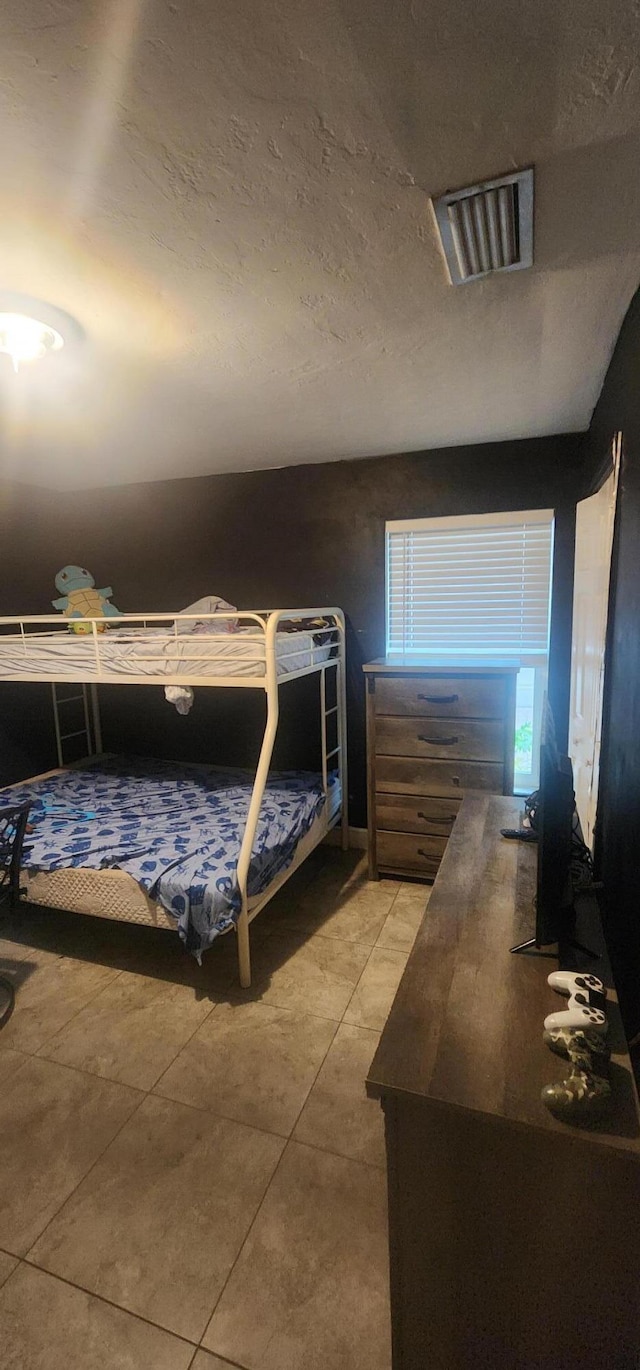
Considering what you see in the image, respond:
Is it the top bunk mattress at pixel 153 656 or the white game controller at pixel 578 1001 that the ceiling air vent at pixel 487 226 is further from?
the white game controller at pixel 578 1001

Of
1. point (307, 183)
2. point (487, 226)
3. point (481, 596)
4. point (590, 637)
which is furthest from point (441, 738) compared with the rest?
point (307, 183)

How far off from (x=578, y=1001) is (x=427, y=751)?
1.74 m

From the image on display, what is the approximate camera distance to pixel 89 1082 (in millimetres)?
1659

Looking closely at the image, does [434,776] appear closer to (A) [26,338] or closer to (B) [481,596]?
(B) [481,596]

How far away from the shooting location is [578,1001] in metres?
0.91

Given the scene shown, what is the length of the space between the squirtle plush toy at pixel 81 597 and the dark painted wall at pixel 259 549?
219mm

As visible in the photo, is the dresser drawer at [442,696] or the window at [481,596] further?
the window at [481,596]

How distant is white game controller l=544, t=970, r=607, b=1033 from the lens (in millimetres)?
841

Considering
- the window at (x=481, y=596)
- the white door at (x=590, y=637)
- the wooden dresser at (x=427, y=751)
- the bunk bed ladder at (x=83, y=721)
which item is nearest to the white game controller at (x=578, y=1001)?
the white door at (x=590, y=637)

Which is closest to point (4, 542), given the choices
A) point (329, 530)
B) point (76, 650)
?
point (76, 650)

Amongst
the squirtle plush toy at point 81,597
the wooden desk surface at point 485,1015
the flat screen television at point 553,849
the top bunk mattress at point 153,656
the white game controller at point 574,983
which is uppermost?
the squirtle plush toy at point 81,597

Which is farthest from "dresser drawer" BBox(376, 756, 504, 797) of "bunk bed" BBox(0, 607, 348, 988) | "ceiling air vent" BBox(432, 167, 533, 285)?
"ceiling air vent" BBox(432, 167, 533, 285)

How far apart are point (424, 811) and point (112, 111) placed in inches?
101

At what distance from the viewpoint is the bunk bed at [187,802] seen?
199 cm
